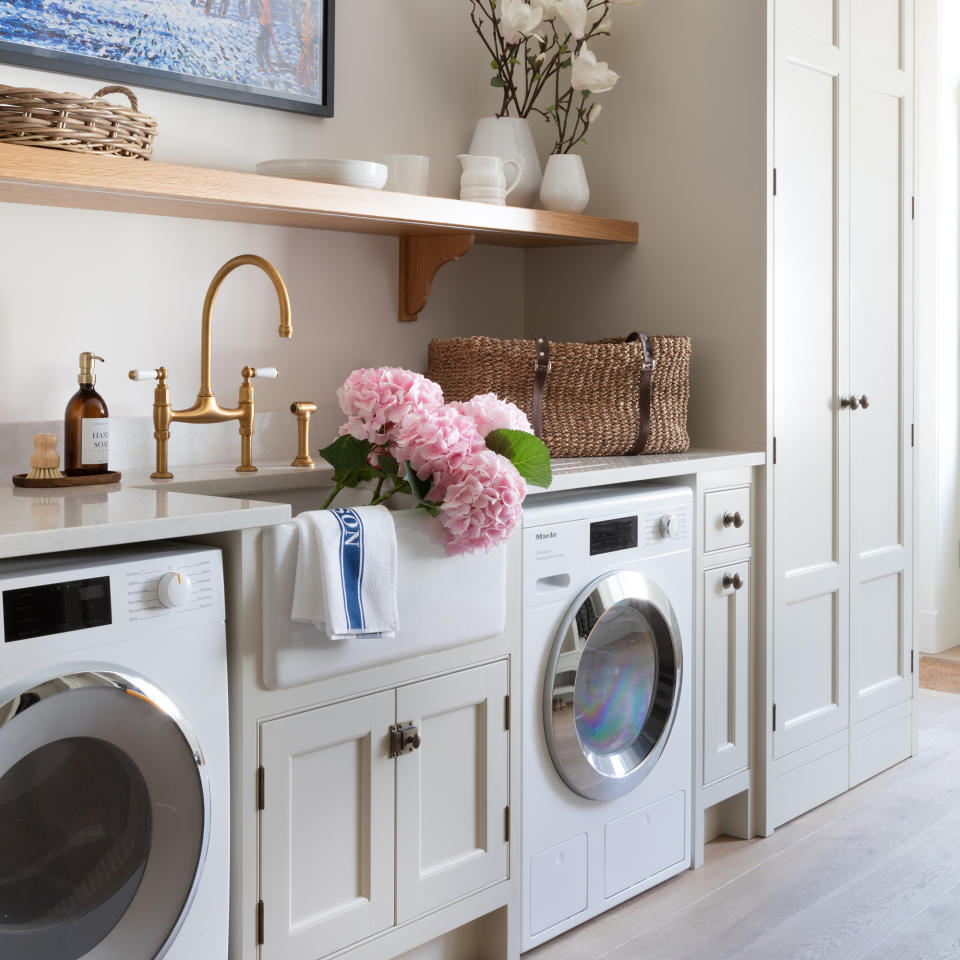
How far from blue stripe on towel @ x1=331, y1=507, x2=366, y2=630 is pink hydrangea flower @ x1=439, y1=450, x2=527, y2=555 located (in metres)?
0.16

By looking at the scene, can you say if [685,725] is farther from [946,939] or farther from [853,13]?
[853,13]

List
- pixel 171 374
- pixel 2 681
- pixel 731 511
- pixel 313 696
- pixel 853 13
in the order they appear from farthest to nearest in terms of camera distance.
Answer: pixel 853 13 → pixel 731 511 → pixel 171 374 → pixel 313 696 → pixel 2 681

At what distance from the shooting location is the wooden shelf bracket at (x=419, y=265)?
265 centimetres

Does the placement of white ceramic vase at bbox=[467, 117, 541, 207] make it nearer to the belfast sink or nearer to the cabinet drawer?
the cabinet drawer

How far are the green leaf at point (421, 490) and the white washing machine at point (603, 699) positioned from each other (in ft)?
A: 1.01

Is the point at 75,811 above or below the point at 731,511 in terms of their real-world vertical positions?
below

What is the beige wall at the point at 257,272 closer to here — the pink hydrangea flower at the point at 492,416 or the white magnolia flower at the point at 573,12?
the white magnolia flower at the point at 573,12

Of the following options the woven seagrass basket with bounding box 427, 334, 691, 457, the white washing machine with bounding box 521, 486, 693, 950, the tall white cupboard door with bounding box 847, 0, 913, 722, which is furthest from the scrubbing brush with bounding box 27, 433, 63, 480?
the tall white cupboard door with bounding box 847, 0, 913, 722

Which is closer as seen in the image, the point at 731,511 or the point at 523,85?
the point at 731,511

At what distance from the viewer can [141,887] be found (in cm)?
149

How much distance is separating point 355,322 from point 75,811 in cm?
149

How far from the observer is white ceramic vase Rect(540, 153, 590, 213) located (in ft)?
9.05

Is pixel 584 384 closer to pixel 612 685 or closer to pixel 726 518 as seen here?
pixel 726 518

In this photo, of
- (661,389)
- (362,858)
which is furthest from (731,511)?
(362,858)
